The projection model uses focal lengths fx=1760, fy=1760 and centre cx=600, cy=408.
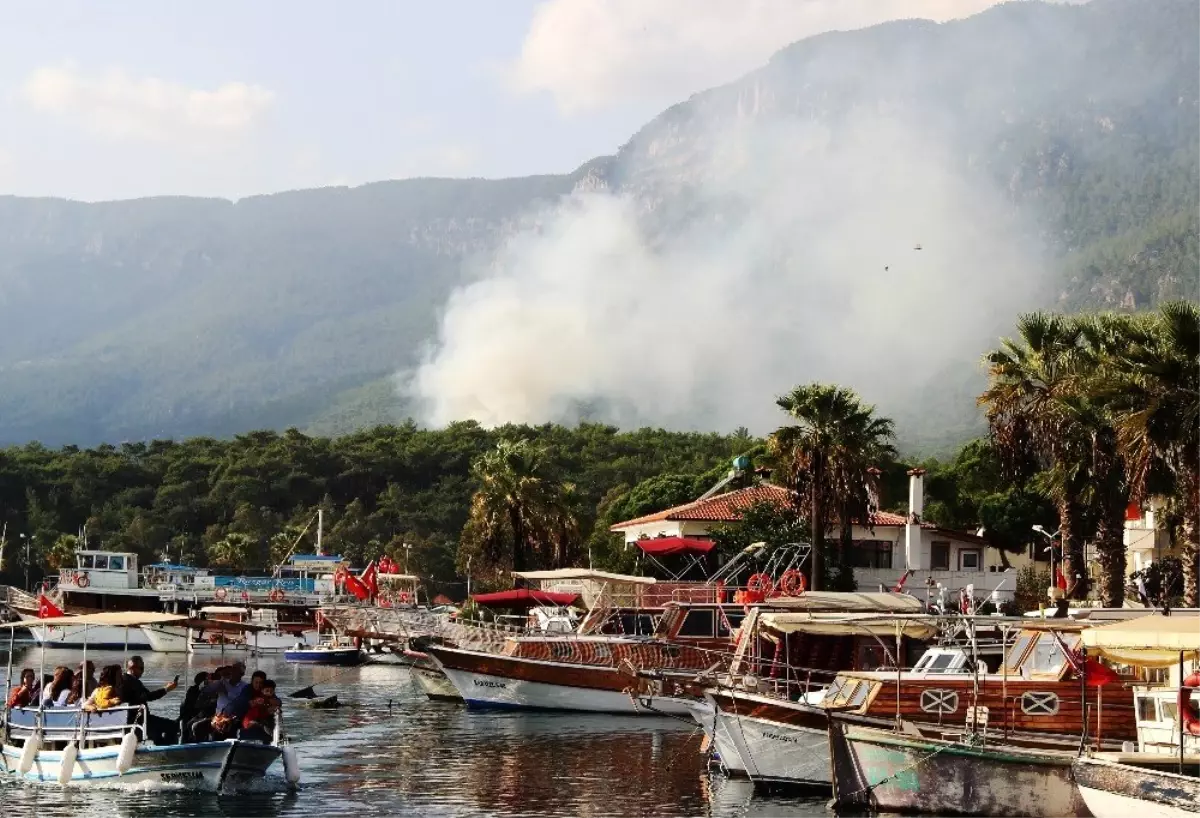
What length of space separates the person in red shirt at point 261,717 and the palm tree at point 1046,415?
27.7 meters

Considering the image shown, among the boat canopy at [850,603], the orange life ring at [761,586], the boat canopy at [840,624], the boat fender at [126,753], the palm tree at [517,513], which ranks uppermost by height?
the palm tree at [517,513]

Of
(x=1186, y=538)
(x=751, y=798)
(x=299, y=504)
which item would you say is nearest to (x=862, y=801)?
(x=751, y=798)

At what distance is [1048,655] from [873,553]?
1793 inches

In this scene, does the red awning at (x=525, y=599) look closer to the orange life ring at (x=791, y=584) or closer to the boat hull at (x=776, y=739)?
the orange life ring at (x=791, y=584)

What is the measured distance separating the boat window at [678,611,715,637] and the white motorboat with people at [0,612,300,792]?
692 inches

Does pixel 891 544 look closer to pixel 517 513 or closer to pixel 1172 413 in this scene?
pixel 517 513

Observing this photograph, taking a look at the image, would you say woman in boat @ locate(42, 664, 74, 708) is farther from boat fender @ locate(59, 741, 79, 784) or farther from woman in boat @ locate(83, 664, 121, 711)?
boat fender @ locate(59, 741, 79, 784)

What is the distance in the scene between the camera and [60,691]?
34719mm

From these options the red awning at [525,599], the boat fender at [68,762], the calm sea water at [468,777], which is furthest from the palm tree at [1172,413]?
the boat fender at [68,762]

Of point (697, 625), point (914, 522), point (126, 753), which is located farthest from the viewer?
point (914, 522)

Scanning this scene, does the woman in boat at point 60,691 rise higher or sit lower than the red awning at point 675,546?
lower

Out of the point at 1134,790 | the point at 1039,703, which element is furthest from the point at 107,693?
the point at 1134,790

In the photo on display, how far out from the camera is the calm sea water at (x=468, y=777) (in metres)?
31.3

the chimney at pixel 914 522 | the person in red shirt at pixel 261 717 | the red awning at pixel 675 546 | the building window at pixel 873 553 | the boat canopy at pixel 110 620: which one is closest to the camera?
the person in red shirt at pixel 261 717
